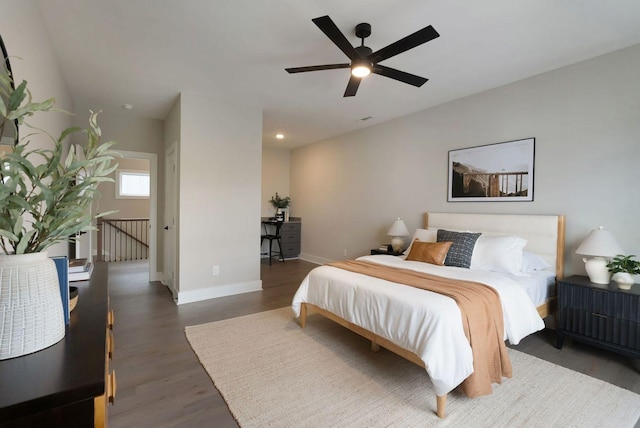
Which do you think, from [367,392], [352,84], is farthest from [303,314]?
[352,84]

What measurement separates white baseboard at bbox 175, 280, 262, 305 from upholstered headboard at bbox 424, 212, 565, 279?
3.01 meters

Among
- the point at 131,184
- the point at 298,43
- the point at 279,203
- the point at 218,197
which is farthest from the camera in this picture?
the point at 131,184

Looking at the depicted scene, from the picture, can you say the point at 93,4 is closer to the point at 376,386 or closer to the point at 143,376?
the point at 143,376

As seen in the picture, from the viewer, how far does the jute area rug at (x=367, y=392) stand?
1.87 metres

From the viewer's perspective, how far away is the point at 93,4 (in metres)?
2.20

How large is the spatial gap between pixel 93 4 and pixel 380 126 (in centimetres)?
404

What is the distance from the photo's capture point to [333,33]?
6.91ft

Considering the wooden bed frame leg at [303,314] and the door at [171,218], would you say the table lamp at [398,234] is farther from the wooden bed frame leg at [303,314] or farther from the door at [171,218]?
the door at [171,218]

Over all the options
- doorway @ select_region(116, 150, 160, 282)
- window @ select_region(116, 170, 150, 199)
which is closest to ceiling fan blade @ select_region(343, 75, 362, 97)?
doorway @ select_region(116, 150, 160, 282)

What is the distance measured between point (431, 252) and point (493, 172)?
1.30m

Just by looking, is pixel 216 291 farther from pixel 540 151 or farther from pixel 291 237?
pixel 540 151

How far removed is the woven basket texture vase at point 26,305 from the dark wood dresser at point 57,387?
36mm

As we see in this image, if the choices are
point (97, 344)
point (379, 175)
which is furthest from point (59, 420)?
point (379, 175)

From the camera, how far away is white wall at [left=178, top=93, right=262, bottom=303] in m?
3.99
